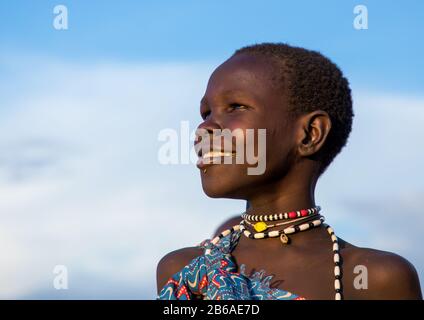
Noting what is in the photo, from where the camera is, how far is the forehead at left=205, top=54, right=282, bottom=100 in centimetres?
463

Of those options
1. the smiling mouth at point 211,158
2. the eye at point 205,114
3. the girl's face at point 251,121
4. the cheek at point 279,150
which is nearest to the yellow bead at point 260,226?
the girl's face at point 251,121

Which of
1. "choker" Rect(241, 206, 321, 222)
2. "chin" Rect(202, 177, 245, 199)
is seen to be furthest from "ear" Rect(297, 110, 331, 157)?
"chin" Rect(202, 177, 245, 199)

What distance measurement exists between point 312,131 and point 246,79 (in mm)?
428

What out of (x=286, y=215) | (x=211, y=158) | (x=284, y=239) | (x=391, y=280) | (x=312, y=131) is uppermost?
(x=312, y=131)

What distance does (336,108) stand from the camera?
15.8 ft

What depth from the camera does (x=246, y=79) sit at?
466 cm

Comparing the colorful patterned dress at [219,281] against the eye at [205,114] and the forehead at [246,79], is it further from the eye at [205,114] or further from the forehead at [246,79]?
the forehead at [246,79]

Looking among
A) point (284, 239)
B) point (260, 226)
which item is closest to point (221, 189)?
point (260, 226)

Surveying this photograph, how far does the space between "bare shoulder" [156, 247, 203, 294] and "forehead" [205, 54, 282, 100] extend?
860mm

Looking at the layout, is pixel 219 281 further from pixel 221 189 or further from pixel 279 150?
pixel 279 150

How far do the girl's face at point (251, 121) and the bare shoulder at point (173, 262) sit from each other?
0.51 m
